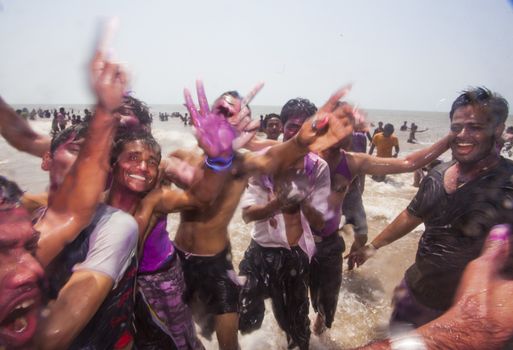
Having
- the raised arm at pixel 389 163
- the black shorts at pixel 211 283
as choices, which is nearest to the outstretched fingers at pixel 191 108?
the black shorts at pixel 211 283

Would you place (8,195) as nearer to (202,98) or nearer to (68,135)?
(68,135)

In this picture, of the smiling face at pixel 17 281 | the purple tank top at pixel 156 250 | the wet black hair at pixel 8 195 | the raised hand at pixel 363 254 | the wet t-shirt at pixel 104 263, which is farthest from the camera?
the raised hand at pixel 363 254

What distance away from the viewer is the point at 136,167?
2074mm

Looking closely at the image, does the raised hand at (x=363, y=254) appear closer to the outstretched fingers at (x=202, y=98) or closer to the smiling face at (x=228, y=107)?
the smiling face at (x=228, y=107)

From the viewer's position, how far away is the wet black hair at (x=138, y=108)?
2.77 meters

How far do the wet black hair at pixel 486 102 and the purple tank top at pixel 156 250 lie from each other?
242 cm

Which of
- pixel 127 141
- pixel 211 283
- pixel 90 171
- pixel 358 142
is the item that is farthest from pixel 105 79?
pixel 358 142

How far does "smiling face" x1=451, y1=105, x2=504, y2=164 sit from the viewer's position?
7.04 ft

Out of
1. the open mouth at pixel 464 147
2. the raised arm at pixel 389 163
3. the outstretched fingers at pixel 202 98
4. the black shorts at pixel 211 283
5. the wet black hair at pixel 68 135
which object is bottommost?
the black shorts at pixel 211 283

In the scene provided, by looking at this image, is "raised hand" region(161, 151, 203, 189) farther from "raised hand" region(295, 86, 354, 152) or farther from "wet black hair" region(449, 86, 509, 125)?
"wet black hair" region(449, 86, 509, 125)

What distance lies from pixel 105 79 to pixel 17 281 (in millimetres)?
923

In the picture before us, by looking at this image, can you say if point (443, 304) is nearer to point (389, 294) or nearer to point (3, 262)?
point (389, 294)

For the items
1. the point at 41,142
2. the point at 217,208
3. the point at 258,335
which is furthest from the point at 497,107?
the point at 41,142

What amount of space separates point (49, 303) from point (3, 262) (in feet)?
1.03
